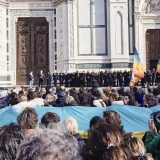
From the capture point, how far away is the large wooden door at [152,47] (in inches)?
1235

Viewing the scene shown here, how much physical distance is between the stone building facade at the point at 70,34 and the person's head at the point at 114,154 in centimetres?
2552

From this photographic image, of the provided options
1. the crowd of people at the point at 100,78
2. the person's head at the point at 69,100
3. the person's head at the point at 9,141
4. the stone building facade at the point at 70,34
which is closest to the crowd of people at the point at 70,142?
the person's head at the point at 9,141

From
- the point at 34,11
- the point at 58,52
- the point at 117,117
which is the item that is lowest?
the point at 117,117

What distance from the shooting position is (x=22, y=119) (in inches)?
241

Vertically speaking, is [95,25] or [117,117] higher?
[95,25]

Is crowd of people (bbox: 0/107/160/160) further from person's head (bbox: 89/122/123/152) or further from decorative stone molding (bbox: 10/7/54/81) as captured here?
decorative stone molding (bbox: 10/7/54/81)

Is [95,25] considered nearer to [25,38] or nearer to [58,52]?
[58,52]

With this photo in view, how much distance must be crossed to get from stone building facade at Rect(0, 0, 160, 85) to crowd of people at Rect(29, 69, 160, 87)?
1.13 meters

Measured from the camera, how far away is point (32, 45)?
31.4 metres

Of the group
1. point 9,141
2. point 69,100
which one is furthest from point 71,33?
point 9,141

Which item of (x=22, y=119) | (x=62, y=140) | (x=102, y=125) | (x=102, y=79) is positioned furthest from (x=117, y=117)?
(x=102, y=79)

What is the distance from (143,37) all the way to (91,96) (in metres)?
19.5

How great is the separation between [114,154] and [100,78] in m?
24.6

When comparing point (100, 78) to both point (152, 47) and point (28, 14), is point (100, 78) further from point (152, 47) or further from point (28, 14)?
point (28, 14)
